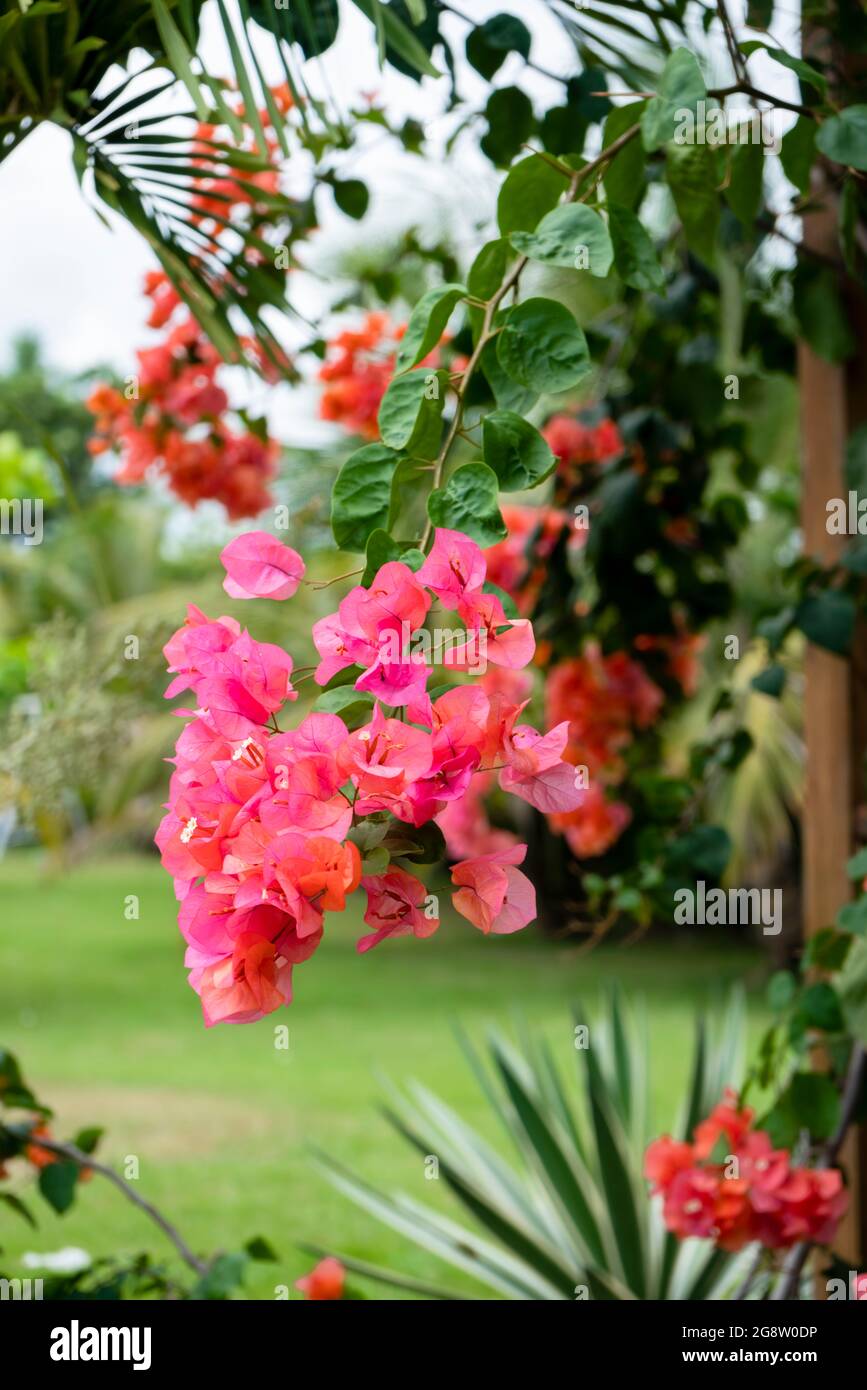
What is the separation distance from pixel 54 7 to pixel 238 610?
4051 mm

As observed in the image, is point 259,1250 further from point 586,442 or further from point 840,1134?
point 586,442

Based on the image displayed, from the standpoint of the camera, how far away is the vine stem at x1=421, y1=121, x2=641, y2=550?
0.49m

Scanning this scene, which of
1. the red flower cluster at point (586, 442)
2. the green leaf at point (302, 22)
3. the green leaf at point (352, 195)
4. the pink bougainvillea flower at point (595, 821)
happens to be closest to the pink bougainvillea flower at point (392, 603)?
the green leaf at point (302, 22)

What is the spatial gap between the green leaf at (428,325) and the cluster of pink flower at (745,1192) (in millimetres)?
671

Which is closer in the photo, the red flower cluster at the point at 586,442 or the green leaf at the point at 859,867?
the green leaf at the point at 859,867

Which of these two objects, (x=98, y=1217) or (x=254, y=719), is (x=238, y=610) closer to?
(x=98, y=1217)

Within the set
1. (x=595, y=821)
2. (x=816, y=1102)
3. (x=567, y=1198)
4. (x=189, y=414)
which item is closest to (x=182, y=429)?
(x=189, y=414)

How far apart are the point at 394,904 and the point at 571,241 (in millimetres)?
266

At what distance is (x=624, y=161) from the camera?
64 cm

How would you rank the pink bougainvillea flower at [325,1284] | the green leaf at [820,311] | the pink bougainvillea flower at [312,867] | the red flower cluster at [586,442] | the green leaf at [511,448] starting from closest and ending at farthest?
the pink bougainvillea flower at [312,867] → the green leaf at [511,448] → the green leaf at [820,311] → the pink bougainvillea flower at [325,1284] → the red flower cluster at [586,442]

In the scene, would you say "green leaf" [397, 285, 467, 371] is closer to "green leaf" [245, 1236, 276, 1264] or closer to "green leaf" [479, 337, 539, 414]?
"green leaf" [479, 337, 539, 414]

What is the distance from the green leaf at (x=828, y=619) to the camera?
0.98 metres

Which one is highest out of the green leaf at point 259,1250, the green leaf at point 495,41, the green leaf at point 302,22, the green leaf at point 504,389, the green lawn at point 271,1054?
the green leaf at point 495,41

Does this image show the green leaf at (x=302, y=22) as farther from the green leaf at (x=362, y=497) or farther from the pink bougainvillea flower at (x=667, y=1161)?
the pink bougainvillea flower at (x=667, y=1161)
